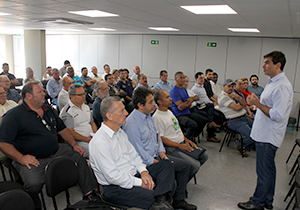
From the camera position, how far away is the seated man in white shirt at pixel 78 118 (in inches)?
131

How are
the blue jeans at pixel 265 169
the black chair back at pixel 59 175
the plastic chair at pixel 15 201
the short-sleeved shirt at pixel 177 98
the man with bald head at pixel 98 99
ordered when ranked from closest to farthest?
the plastic chair at pixel 15 201 → the black chair back at pixel 59 175 → the blue jeans at pixel 265 169 → the man with bald head at pixel 98 99 → the short-sleeved shirt at pixel 177 98

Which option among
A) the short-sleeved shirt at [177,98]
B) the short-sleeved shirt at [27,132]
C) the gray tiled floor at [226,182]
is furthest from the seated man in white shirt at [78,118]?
the short-sleeved shirt at [177,98]

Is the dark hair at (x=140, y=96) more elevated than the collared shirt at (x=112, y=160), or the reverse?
the dark hair at (x=140, y=96)

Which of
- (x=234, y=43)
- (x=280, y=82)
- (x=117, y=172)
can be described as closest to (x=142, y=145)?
(x=117, y=172)

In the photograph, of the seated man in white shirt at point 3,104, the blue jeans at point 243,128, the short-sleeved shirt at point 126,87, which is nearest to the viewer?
the seated man in white shirt at point 3,104

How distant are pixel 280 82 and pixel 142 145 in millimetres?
1676

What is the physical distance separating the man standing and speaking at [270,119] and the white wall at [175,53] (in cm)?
590

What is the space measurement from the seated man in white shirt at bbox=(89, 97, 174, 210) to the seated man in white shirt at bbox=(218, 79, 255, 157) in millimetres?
2645

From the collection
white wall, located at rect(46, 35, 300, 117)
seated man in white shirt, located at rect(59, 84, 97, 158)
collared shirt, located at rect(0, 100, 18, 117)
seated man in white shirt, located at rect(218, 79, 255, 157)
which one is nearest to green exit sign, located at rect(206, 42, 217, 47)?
white wall, located at rect(46, 35, 300, 117)

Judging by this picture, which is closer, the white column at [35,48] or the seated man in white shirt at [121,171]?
the seated man in white shirt at [121,171]

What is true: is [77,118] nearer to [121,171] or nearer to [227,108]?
[121,171]

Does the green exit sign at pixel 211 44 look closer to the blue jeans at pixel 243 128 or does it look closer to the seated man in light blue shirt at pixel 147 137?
the blue jeans at pixel 243 128

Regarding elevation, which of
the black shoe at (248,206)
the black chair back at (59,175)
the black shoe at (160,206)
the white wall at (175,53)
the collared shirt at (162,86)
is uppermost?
the white wall at (175,53)

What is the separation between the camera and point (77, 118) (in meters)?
3.42
